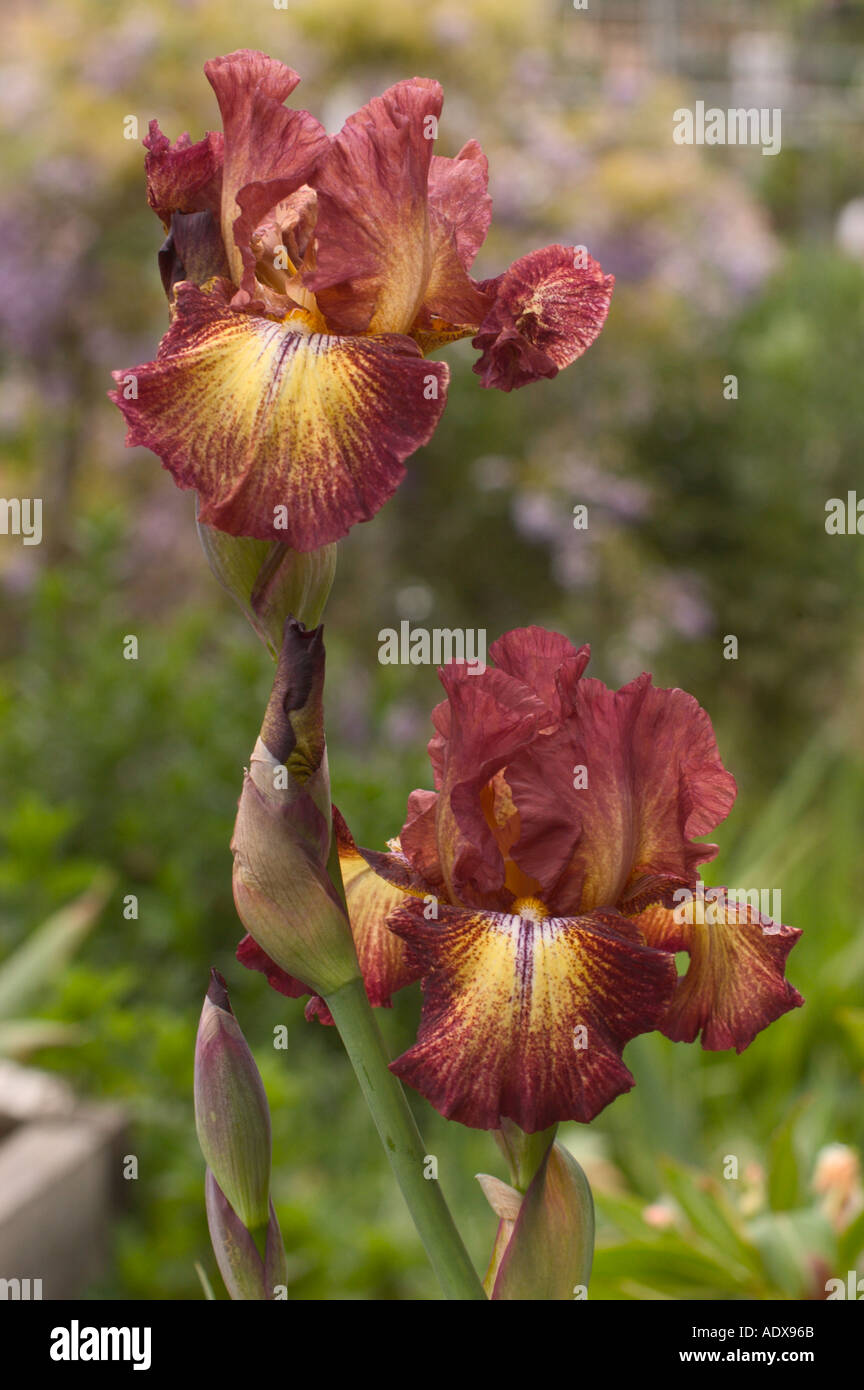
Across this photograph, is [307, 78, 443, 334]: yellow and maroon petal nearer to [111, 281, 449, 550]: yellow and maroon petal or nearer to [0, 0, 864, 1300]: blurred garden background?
[111, 281, 449, 550]: yellow and maroon petal

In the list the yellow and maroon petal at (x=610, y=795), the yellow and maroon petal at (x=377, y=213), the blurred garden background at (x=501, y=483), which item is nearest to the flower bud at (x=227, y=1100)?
the yellow and maroon petal at (x=610, y=795)

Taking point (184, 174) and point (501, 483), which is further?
point (501, 483)

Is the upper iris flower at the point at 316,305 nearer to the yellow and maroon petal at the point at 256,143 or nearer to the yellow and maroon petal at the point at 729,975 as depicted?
the yellow and maroon petal at the point at 256,143

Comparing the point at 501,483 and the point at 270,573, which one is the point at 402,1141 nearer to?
the point at 270,573

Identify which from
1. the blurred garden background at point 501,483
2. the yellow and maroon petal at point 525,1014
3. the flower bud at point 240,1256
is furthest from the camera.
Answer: the blurred garden background at point 501,483

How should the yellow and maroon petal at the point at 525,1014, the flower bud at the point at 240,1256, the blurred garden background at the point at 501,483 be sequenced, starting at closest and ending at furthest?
the yellow and maroon petal at the point at 525,1014, the flower bud at the point at 240,1256, the blurred garden background at the point at 501,483

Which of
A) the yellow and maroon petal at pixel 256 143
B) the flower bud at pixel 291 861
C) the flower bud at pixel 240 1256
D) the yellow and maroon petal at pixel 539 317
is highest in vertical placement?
the yellow and maroon petal at pixel 256 143

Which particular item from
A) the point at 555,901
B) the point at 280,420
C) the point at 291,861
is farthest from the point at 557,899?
the point at 280,420
